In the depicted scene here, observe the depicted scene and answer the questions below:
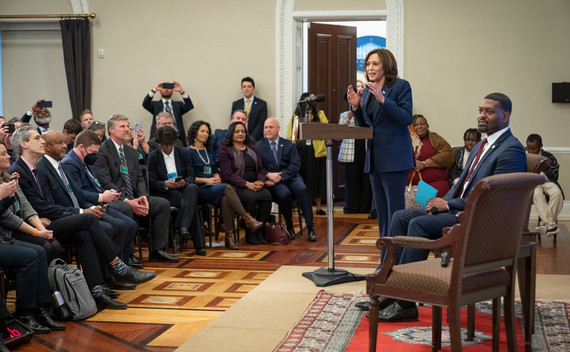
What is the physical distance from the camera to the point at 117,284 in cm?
480

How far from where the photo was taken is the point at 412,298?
2863mm

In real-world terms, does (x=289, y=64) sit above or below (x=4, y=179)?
above

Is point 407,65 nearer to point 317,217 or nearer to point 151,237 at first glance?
point 317,217

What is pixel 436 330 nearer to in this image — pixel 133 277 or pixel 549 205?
pixel 133 277

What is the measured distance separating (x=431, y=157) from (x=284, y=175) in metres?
1.53

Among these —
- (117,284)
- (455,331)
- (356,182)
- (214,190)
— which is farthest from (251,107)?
(455,331)

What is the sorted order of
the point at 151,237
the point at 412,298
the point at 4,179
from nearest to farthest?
the point at 412,298 < the point at 4,179 < the point at 151,237

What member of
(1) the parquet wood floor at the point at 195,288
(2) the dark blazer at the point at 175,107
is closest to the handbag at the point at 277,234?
(1) the parquet wood floor at the point at 195,288

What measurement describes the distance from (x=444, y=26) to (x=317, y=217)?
9.18 ft

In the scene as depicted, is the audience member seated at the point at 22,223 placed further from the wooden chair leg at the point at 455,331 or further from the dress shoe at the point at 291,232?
the dress shoe at the point at 291,232

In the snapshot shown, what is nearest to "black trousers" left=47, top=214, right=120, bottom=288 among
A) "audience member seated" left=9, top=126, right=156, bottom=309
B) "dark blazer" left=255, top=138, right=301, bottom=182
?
"audience member seated" left=9, top=126, right=156, bottom=309

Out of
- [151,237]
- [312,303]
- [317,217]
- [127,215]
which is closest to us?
[312,303]

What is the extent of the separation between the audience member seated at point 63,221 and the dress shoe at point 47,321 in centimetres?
43

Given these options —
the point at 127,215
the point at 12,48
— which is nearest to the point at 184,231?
the point at 127,215
